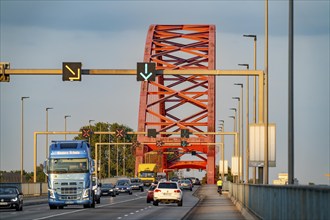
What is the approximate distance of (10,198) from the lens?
5881 centimetres

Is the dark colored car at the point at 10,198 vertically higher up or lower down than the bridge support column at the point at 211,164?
higher up

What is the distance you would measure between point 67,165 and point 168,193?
1251 cm

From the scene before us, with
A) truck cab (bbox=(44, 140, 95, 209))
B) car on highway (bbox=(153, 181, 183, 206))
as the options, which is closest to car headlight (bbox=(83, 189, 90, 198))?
truck cab (bbox=(44, 140, 95, 209))

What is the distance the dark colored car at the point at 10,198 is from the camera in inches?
2308

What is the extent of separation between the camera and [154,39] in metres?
189

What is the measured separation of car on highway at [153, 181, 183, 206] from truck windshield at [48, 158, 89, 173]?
37.7 feet

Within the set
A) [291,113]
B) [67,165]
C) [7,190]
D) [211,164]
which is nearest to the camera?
[291,113]

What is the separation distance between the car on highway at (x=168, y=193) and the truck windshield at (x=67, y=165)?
1149cm

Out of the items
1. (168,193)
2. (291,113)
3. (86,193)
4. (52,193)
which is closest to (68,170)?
(52,193)

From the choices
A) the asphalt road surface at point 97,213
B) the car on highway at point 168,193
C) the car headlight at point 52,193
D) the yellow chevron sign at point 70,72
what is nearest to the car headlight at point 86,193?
the asphalt road surface at point 97,213

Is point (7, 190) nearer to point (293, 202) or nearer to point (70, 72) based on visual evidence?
point (70, 72)

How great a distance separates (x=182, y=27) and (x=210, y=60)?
11440mm

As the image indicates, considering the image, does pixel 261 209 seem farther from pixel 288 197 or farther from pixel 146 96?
pixel 146 96

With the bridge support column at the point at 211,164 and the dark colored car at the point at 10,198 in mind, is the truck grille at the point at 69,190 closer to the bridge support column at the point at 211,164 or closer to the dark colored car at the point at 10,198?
the dark colored car at the point at 10,198
